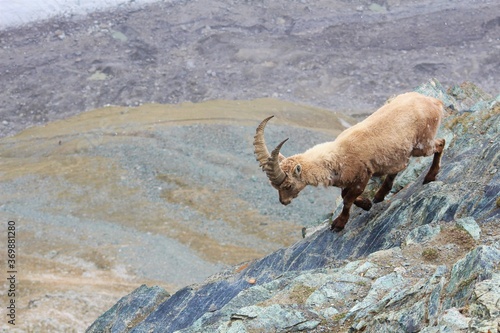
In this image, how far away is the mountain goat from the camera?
13180mm

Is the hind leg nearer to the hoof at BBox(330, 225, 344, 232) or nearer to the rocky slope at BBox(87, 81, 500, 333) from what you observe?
the rocky slope at BBox(87, 81, 500, 333)

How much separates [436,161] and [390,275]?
14.5ft

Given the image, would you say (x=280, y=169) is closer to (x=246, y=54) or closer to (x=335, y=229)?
(x=335, y=229)

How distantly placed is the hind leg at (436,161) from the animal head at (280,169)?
11.6ft

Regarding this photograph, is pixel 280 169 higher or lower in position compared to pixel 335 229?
higher

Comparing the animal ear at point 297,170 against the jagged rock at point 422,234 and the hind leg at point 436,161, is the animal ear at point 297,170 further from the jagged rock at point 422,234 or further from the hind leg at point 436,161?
the hind leg at point 436,161

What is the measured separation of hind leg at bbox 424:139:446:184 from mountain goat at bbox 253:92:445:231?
24 centimetres

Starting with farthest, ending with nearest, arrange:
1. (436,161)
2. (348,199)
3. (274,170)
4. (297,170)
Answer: (436,161) < (348,199) < (297,170) < (274,170)

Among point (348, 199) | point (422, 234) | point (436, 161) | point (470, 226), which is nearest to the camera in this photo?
point (470, 226)

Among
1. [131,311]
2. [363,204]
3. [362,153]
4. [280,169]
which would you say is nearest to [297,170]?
[280,169]

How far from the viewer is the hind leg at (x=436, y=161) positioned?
47.0 feet

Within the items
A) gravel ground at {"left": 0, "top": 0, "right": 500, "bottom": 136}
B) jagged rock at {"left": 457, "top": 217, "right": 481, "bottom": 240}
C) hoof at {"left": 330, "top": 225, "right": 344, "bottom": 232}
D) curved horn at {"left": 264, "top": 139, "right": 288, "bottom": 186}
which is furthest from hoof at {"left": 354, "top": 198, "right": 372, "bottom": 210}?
gravel ground at {"left": 0, "top": 0, "right": 500, "bottom": 136}

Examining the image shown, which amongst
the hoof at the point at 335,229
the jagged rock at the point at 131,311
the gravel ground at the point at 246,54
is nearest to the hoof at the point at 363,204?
the hoof at the point at 335,229

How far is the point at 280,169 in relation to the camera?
Result: 12797mm
